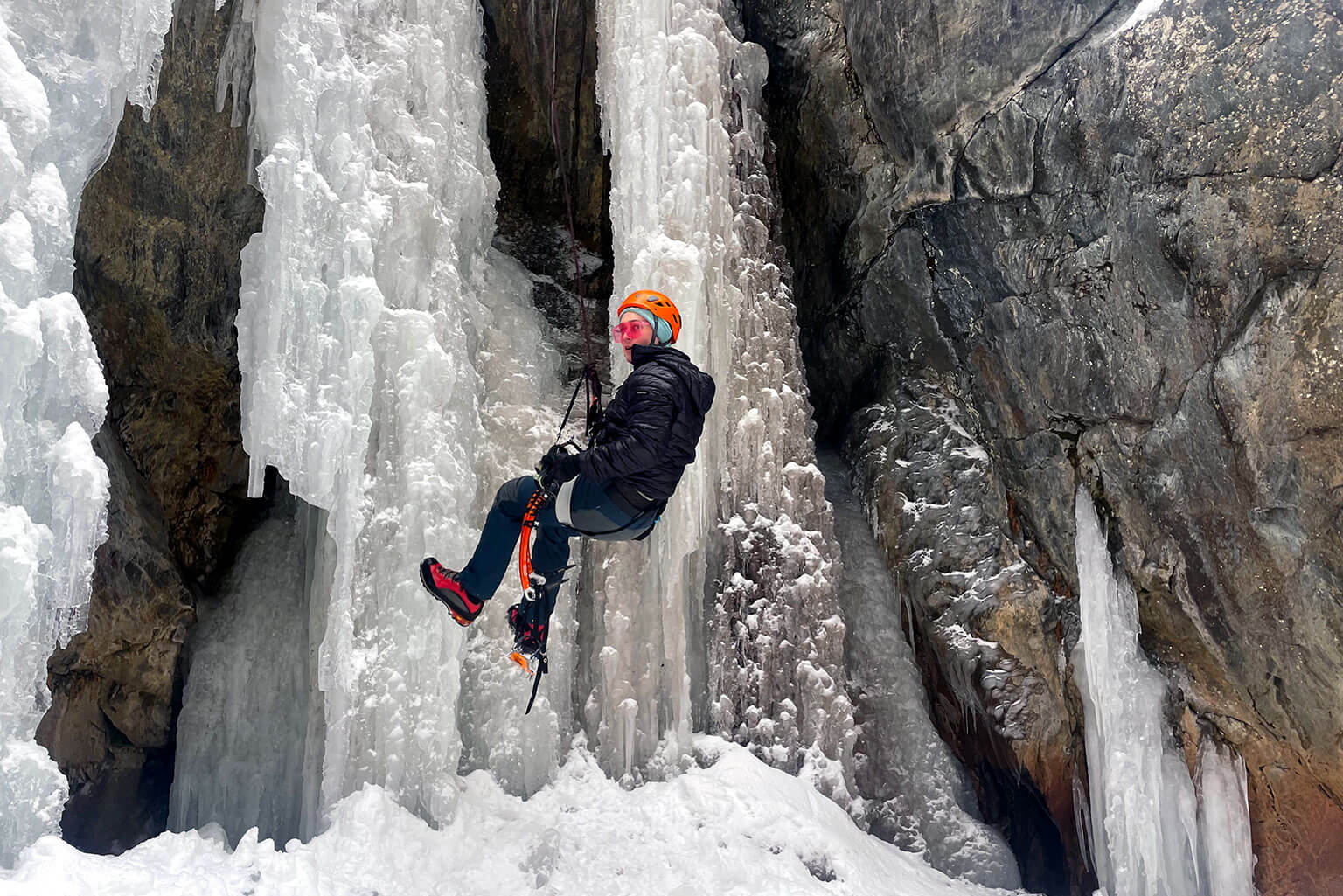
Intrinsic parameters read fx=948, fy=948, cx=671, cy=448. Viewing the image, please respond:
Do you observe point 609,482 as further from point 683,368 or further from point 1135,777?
point 1135,777

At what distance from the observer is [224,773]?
624 centimetres

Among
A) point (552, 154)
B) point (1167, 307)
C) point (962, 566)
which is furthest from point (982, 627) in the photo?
point (552, 154)

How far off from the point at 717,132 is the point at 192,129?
11.0 feet

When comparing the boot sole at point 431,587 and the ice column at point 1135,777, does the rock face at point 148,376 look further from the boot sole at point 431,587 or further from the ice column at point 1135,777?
the ice column at point 1135,777

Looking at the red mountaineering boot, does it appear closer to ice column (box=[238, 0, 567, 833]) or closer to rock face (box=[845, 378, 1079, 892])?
ice column (box=[238, 0, 567, 833])

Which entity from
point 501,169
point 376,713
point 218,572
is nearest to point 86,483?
point 376,713

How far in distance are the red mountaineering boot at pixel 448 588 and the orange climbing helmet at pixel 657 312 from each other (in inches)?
57.0

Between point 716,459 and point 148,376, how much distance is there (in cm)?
395

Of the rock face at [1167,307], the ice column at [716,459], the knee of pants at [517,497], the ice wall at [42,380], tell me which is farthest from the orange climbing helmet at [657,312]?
the rock face at [1167,307]

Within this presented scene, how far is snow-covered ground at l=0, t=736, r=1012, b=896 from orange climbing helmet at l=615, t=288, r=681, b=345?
277cm

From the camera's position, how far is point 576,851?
5160mm

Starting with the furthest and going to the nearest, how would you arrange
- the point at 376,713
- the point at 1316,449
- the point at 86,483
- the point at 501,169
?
the point at 501,169 → the point at 376,713 → the point at 1316,449 → the point at 86,483

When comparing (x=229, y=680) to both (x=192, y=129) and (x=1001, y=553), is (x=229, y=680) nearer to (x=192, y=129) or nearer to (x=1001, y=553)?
(x=192, y=129)

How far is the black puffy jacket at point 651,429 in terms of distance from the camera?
412cm
